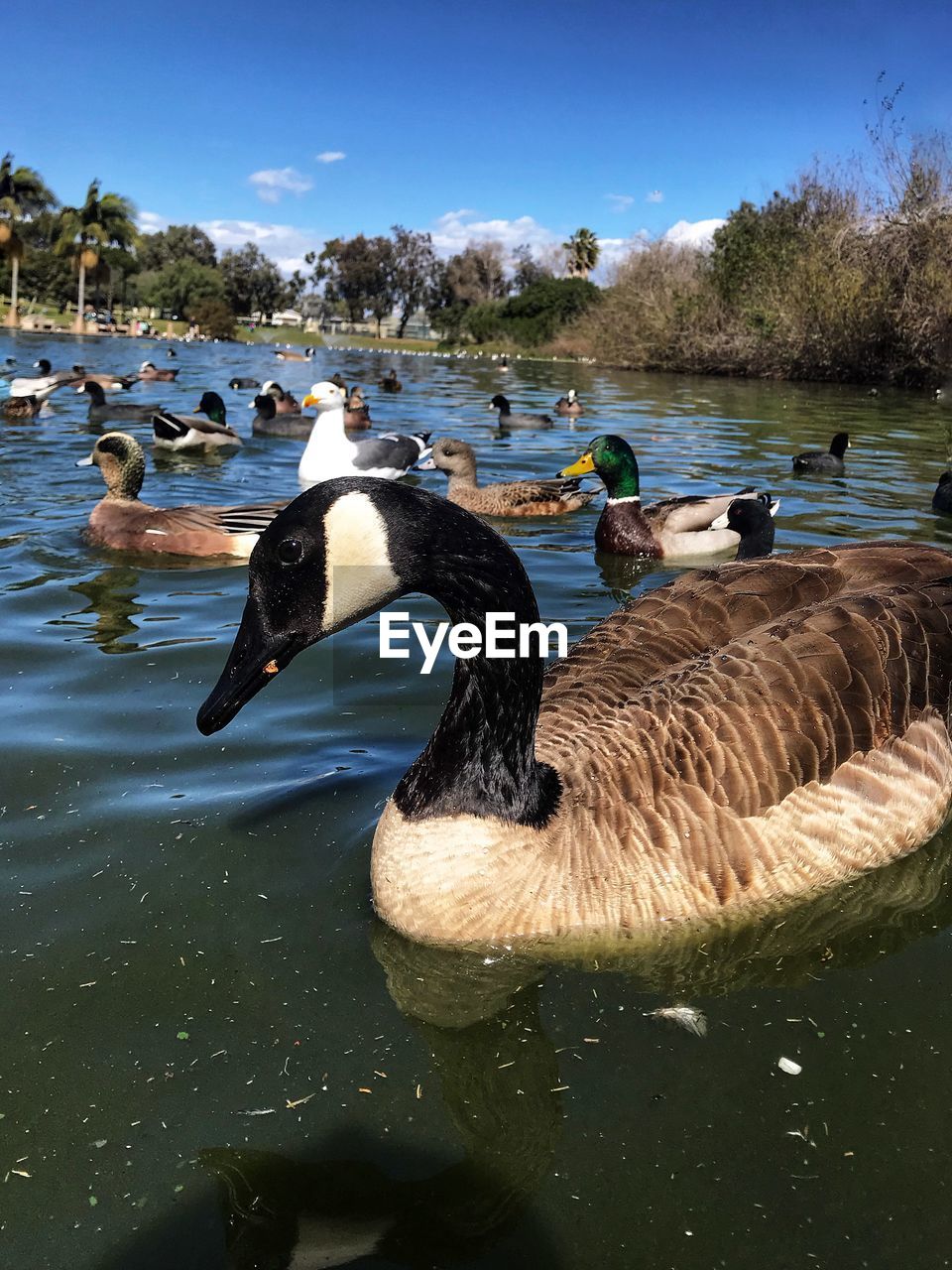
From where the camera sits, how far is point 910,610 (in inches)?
161

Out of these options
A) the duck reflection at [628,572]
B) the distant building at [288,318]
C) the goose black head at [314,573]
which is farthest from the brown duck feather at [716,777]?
the distant building at [288,318]

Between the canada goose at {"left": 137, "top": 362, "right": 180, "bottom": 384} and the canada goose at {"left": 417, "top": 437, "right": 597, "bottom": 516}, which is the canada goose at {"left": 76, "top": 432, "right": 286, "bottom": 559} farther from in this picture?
the canada goose at {"left": 137, "top": 362, "right": 180, "bottom": 384}

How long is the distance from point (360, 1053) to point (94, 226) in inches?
3472

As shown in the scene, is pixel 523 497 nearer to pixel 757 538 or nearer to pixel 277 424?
pixel 757 538

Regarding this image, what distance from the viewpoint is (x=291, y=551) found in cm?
310

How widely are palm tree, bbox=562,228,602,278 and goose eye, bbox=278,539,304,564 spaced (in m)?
99.7

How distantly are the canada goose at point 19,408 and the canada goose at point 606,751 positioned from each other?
1805 cm

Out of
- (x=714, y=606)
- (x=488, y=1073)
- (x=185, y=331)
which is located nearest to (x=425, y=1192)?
(x=488, y=1073)

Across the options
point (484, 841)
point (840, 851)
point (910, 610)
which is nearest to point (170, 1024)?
point (484, 841)

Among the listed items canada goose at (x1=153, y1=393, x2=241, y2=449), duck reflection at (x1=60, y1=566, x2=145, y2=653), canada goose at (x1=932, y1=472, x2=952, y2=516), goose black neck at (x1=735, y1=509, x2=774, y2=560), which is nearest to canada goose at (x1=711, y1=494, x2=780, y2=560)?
goose black neck at (x1=735, y1=509, x2=774, y2=560)

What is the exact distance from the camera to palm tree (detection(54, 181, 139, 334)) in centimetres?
7788

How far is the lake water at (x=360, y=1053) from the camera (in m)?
2.40

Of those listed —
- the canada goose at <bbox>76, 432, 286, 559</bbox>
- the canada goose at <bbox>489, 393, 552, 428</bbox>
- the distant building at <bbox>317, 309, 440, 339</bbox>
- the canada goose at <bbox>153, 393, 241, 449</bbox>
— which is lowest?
the canada goose at <bbox>76, 432, 286, 559</bbox>

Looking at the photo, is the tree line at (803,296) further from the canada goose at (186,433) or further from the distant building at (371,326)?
the distant building at (371,326)
